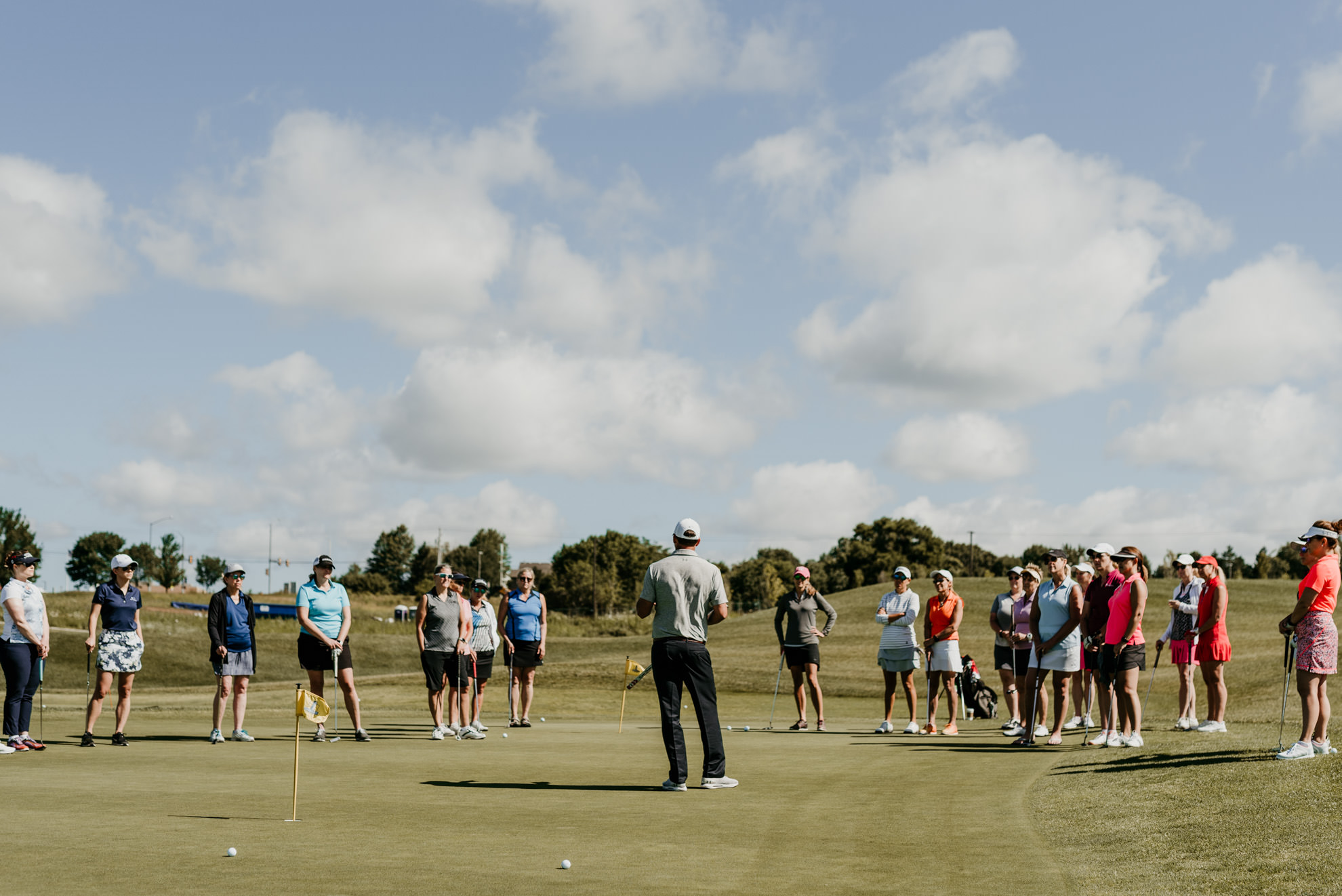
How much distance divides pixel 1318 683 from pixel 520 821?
7.15m

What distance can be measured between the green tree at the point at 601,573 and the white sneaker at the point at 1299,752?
116906 mm

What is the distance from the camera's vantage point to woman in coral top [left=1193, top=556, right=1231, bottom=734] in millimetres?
13930

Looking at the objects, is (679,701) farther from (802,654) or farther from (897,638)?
(897,638)

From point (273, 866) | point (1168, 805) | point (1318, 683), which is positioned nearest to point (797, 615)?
point (1318, 683)

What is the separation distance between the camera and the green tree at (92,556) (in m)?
153

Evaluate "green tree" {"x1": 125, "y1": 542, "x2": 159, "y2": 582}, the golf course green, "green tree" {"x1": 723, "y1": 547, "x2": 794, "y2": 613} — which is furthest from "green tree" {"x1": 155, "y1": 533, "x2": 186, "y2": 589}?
the golf course green

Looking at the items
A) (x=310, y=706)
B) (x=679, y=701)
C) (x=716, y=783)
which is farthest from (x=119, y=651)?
(x=716, y=783)

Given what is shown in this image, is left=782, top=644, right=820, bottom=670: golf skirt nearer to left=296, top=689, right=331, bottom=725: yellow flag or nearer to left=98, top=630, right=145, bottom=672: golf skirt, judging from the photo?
left=98, top=630, right=145, bottom=672: golf skirt

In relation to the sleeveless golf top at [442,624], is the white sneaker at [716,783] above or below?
below

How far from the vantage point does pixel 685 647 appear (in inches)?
396

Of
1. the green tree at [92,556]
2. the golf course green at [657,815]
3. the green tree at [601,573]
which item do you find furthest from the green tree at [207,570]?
the golf course green at [657,815]

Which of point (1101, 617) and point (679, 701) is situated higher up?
point (1101, 617)

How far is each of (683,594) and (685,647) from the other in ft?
1.47

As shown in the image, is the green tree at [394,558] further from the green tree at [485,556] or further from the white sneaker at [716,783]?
the white sneaker at [716,783]
